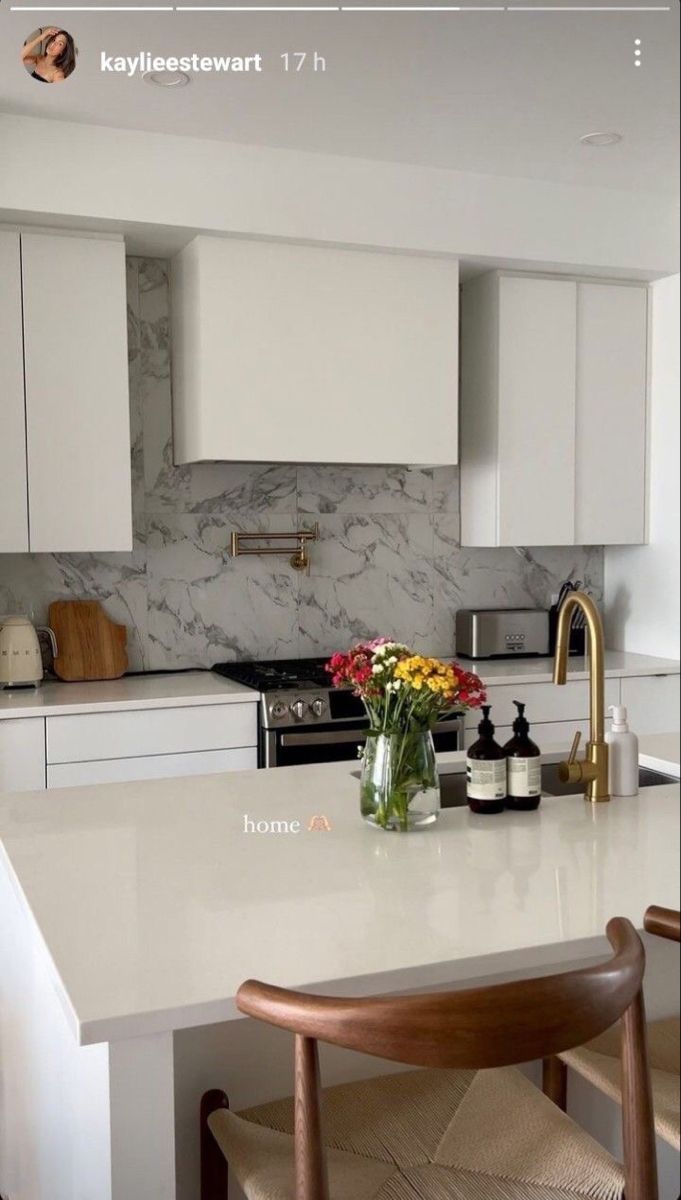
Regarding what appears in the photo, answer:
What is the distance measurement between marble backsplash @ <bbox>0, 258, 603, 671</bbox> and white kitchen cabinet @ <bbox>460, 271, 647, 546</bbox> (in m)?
0.23

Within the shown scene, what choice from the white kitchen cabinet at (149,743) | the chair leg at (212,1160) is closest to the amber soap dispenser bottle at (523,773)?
the chair leg at (212,1160)

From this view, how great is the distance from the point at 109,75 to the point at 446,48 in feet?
2.82

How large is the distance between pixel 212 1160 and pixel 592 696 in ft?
3.12

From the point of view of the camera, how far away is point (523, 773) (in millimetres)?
1822

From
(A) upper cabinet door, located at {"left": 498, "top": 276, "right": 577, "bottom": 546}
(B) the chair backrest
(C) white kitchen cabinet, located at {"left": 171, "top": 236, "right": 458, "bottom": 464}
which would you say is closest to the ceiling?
(C) white kitchen cabinet, located at {"left": 171, "top": 236, "right": 458, "bottom": 464}

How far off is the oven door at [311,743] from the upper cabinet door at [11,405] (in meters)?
0.97

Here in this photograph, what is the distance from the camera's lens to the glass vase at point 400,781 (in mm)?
1667

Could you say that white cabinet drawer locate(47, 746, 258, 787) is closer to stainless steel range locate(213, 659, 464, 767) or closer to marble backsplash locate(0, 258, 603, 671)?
stainless steel range locate(213, 659, 464, 767)

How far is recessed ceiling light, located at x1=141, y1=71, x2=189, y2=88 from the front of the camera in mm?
2664

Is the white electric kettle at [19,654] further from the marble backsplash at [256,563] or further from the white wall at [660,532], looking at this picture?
the white wall at [660,532]

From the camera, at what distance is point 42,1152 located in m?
1.58

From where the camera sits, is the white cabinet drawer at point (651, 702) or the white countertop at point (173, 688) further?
the white cabinet drawer at point (651, 702)

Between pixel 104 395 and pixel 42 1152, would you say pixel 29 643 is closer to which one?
pixel 104 395
